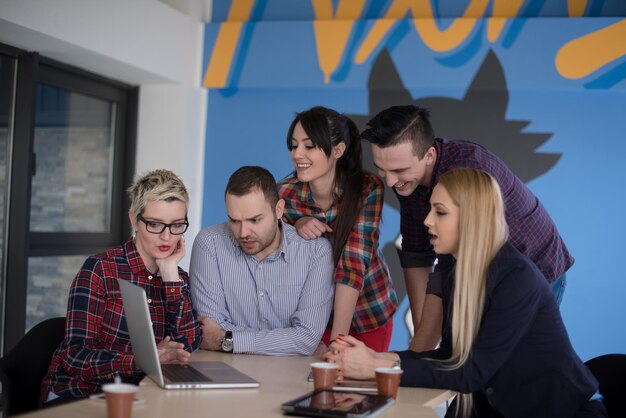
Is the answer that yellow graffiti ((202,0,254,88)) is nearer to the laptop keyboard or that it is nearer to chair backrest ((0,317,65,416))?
chair backrest ((0,317,65,416))

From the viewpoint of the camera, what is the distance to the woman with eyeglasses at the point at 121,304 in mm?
2381

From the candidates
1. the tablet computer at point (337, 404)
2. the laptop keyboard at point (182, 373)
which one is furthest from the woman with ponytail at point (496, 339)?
the laptop keyboard at point (182, 373)

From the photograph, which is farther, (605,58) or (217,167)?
(217,167)

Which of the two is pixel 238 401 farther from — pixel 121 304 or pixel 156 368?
pixel 121 304

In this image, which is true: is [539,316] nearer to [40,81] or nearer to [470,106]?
[470,106]

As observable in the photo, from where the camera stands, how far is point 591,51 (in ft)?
15.8

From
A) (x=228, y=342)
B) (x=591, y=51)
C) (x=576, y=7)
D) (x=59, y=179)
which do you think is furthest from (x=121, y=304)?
(x=576, y=7)

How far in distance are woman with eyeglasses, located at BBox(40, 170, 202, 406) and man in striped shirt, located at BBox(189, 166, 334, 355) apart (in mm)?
142

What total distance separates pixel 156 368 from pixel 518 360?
40.0 inches

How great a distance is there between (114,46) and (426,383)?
10.2ft

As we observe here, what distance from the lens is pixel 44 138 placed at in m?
4.71

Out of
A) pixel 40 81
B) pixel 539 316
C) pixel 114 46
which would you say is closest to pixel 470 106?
pixel 114 46

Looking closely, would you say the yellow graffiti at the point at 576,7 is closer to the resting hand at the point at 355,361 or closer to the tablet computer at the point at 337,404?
the resting hand at the point at 355,361

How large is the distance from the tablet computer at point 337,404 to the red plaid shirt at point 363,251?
0.96m
